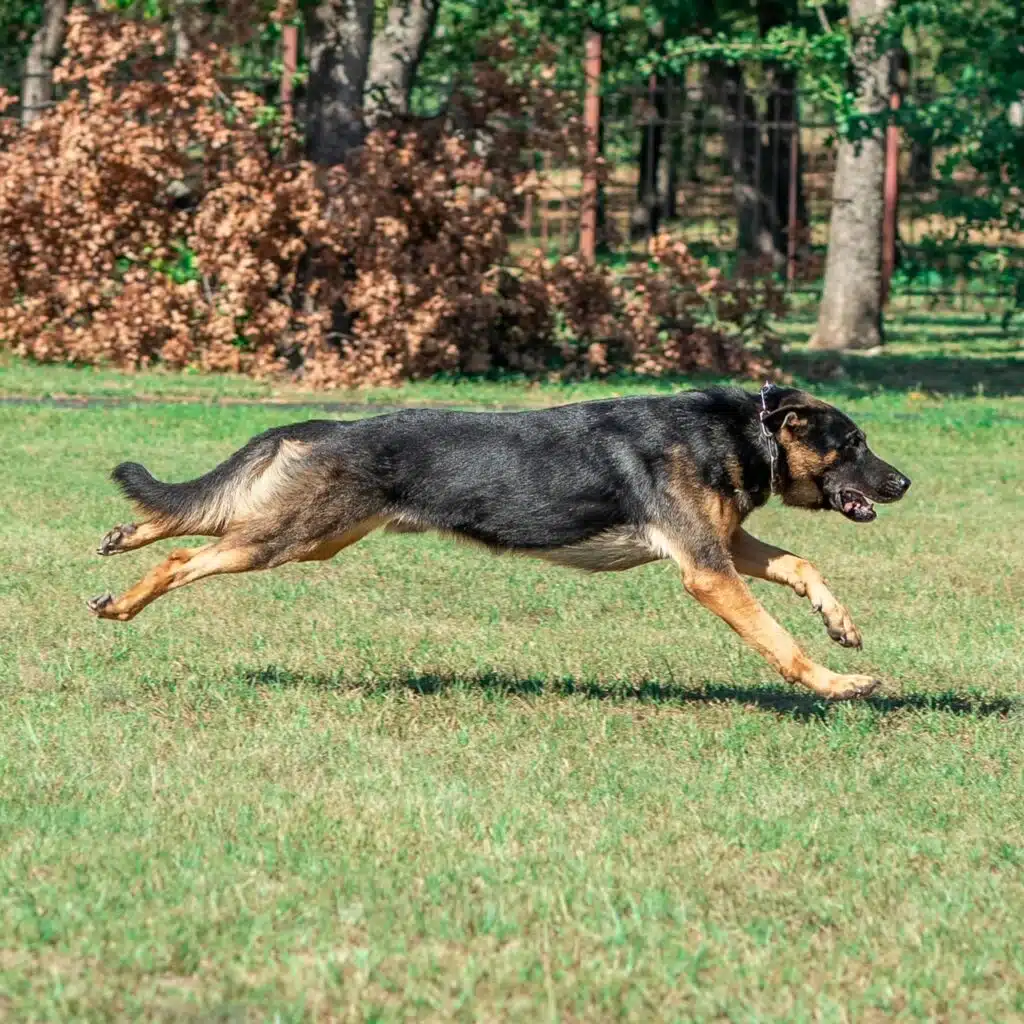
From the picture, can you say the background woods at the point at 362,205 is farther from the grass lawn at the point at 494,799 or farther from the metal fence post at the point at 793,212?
the grass lawn at the point at 494,799

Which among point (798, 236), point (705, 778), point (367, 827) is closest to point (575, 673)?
point (705, 778)

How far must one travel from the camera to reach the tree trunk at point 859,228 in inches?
814

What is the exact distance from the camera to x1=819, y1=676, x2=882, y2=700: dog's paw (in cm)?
672

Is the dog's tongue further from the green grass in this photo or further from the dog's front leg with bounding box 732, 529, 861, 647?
the green grass

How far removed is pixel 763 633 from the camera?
689cm

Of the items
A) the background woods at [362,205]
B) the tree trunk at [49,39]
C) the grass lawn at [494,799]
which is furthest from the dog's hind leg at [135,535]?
the tree trunk at [49,39]

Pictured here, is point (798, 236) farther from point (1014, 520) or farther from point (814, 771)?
point (814, 771)

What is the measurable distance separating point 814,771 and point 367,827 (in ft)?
5.30

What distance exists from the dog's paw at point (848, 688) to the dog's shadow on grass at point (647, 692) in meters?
0.32

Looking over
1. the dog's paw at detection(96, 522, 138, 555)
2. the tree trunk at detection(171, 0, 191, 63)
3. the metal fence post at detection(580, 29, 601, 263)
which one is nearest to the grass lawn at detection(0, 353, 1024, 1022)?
the dog's paw at detection(96, 522, 138, 555)

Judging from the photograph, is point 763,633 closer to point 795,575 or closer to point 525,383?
point 795,575

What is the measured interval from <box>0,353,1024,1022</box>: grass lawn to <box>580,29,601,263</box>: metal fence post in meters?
9.90

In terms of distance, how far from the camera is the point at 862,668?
7934mm

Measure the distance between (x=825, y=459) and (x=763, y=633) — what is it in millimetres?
753
